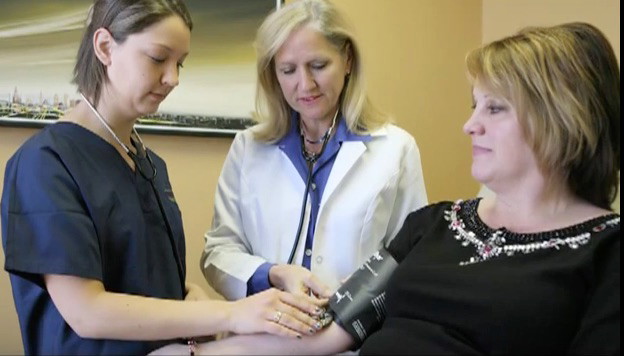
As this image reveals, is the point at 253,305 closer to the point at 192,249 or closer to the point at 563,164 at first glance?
the point at 563,164

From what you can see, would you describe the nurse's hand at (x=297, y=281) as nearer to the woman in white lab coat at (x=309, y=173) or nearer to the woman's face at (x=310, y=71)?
the woman in white lab coat at (x=309, y=173)

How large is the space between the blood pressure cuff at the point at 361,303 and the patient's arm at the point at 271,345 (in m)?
0.03

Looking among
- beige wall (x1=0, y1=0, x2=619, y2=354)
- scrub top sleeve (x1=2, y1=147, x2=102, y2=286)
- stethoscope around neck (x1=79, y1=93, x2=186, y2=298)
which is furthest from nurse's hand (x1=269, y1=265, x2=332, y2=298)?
beige wall (x1=0, y1=0, x2=619, y2=354)

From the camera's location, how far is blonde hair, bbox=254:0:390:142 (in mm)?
1655

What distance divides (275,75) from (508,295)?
2.94ft

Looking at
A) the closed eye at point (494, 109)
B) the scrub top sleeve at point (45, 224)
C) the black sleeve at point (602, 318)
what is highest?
the closed eye at point (494, 109)

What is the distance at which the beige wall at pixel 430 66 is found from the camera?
2.42 metres

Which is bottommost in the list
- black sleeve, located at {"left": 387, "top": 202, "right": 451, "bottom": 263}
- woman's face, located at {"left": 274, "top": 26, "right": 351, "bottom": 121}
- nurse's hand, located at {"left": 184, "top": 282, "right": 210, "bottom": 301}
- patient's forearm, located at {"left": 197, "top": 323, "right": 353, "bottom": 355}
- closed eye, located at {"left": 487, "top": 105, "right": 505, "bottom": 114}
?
patient's forearm, located at {"left": 197, "top": 323, "right": 353, "bottom": 355}

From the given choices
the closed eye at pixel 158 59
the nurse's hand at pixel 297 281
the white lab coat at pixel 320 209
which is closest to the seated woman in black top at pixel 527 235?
the nurse's hand at pixel 297 281

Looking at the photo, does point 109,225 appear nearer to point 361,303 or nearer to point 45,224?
point 45,224

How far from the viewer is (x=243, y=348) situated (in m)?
1.28

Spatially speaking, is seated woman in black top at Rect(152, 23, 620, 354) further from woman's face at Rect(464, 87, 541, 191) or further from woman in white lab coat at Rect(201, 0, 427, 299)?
woman in white lab coat at Rect(201, 0, 427, 299)

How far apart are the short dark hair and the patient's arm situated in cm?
55

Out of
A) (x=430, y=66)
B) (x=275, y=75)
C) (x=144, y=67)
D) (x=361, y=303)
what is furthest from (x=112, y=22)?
(x=430, y=66)
